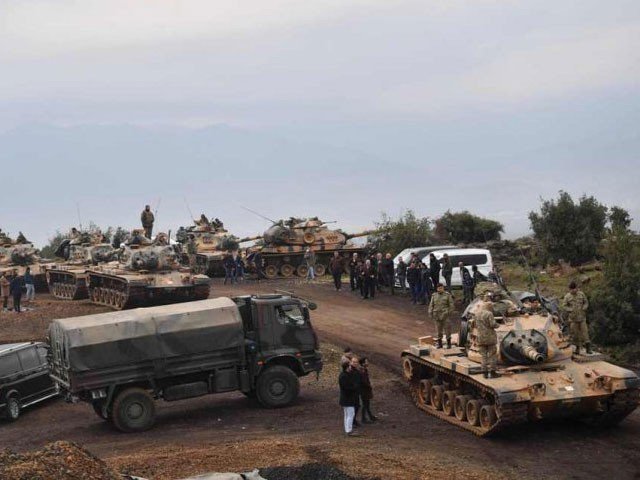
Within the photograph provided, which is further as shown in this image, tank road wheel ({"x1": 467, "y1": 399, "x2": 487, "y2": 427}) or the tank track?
tank road wheel ({"x1": 467, "y1": 399, "x2": 487, "y2": 427})

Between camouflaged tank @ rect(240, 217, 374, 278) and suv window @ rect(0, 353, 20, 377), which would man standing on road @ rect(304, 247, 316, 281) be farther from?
suv window @ rect(0, 353, 20, 377)

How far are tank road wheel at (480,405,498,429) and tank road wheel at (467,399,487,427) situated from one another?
182mm

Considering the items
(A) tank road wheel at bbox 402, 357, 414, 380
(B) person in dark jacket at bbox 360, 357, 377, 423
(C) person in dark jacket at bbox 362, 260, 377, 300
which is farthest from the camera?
(C) person in dark jacket at bbox 362, 260, 377, 300

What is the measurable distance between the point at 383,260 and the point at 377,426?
1694cm

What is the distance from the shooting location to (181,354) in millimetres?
18812

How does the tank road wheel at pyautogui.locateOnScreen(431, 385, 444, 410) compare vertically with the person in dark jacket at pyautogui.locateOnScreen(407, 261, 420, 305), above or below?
below

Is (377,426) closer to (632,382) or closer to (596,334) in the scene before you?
(632,382)

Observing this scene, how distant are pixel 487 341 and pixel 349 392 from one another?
2612 mm

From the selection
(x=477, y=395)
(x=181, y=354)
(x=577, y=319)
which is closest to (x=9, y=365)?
(x=181, y=354)

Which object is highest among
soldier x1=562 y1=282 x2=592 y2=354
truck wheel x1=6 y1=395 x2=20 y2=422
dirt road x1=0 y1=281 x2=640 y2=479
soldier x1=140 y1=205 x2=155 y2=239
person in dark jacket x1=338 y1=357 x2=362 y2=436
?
soldier x1=140 y1=205 x2=155 y2=239

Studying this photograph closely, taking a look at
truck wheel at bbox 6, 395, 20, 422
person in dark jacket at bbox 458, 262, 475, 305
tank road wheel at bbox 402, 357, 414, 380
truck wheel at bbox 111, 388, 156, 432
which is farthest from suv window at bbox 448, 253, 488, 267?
truck wheel at bbox 6, 395, 20, 422

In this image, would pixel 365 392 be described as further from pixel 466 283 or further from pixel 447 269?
pixel 447 269

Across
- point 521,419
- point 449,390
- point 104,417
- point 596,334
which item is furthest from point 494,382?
point 596,334

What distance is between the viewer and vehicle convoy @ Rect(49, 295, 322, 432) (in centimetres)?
1816
